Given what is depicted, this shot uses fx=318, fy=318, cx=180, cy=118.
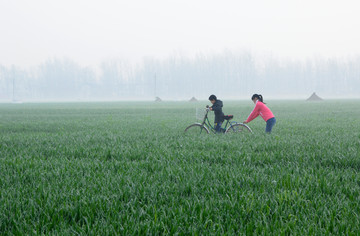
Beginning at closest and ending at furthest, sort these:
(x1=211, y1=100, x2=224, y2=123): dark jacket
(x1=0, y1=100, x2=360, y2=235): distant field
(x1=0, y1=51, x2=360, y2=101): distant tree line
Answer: (x1=0, y1=100, x2=360, y2=235): distant field, (x1=211, y1=100, x2=224, y2=123): dark jacket, (x1=0, y1=51, x2=360, y2=101): distant tree line

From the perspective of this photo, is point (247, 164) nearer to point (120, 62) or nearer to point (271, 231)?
point (271, 231)

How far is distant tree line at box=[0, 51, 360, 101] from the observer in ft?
370

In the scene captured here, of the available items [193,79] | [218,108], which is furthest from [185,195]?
[193,79]

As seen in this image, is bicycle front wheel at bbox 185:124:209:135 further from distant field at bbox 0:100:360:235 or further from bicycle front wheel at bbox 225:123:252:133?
distant field at bbox 0:100:360:235

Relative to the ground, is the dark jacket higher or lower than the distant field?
higher

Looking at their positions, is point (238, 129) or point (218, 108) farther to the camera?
point (238, 129)

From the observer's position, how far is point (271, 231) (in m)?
3.01

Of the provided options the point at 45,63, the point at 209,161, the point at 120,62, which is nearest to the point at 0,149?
the point at 209,161

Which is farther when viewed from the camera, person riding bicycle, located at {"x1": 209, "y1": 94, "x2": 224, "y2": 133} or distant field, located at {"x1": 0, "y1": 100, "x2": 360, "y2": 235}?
person riding bicycle, located at {"x1": 209, "y1": 94, "x2": 224, "y2": 133}

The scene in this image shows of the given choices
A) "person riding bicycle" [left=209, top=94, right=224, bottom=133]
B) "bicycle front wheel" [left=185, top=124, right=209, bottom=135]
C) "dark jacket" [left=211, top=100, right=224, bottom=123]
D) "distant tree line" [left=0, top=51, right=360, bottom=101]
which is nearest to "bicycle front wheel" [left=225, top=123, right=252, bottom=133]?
"person riding bicycle" [left=209, top=94, right=224, bottom=133]

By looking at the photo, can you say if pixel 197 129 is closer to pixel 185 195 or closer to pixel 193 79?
pixel 185 195

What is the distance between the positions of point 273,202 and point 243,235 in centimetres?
90

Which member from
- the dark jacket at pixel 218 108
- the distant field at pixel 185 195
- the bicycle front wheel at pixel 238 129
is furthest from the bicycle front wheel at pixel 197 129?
the distant field at pixel 185 195

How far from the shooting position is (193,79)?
11488 cm
